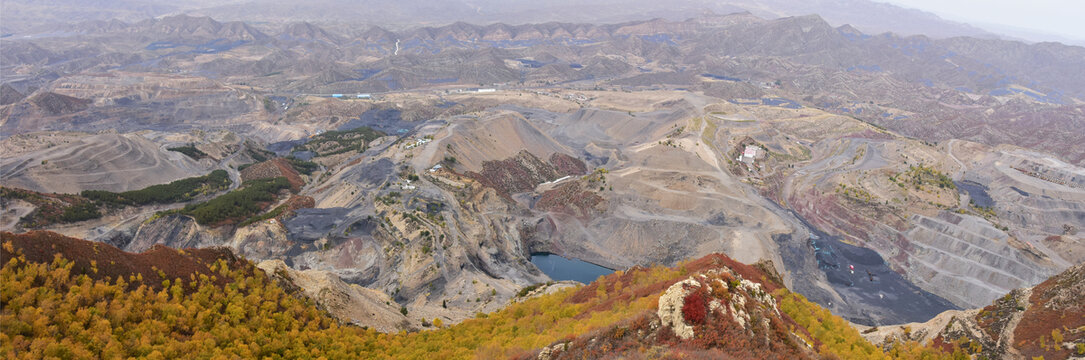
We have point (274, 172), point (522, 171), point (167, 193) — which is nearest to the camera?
point (167, 193)

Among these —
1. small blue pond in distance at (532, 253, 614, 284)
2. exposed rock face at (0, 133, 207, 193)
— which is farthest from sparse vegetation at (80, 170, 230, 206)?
small blue pond in distance at (532, 253, 614, 284)

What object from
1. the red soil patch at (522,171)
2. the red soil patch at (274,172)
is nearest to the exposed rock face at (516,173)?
the red soil patch at (522,171)

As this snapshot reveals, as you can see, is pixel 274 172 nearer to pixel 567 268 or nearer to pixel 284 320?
pixel 567 268

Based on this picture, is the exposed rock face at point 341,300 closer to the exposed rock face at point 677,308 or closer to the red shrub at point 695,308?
the exposed rock face at point 677,308

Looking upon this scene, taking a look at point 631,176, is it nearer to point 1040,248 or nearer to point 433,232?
point 433,232

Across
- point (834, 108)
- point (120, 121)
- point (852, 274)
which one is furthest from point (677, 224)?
point (120, 121)

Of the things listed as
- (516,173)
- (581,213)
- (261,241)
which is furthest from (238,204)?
(581,213)
